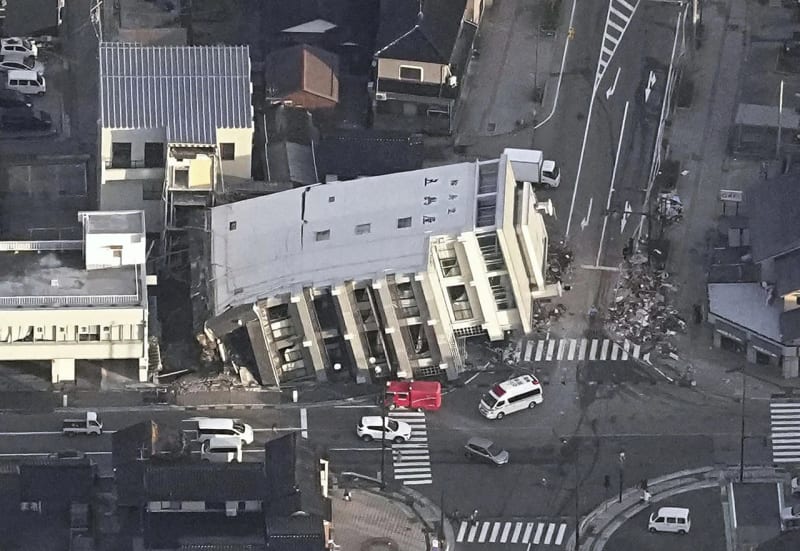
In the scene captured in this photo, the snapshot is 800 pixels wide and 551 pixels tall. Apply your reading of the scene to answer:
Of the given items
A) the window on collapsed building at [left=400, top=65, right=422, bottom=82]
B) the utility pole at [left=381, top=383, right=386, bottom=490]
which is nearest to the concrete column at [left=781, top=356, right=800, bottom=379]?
the utility pole at [left=381, top=383, right=386, bottom=490]

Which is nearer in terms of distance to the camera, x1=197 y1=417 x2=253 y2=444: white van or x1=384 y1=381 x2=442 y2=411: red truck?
x1=197 y1=417 x2=253 y2=444: white van

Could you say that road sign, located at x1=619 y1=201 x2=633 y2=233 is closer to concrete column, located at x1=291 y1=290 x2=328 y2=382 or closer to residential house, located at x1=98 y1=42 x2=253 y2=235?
concrete column, located at x1=291 y1=290 x2=328 y2=382

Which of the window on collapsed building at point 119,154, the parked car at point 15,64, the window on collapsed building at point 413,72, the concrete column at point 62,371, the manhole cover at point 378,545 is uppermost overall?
the window on collapsed building at point 413,72

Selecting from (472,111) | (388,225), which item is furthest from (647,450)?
(472,111)

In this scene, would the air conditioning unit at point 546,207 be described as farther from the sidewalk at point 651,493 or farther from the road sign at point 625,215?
the sidewalk at point 651,493

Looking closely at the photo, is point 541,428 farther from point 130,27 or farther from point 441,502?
point 130,27

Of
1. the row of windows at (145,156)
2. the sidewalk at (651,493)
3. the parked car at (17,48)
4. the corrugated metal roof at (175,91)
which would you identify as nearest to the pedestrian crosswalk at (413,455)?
the sidewalk at (651,493)

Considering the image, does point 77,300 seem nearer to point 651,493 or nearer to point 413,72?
point 413,72

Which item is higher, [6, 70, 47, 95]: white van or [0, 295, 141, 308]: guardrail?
[6, 70, 47, 95]: white van
